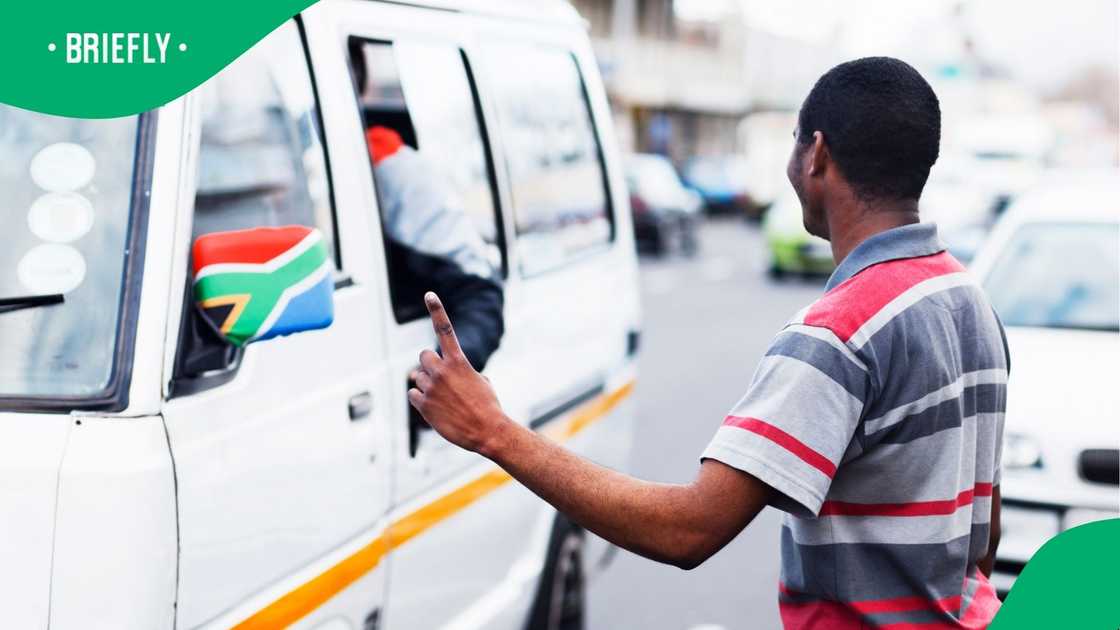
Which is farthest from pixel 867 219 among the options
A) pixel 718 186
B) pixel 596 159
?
pixel 718 186

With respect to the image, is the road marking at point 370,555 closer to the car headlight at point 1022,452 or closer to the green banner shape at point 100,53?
the green banner shape at point 100,53

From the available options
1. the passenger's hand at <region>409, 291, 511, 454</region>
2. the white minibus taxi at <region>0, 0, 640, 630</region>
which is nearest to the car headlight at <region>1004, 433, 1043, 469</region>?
the white minibus taxi at <region>0, 0, 640, 630</region>

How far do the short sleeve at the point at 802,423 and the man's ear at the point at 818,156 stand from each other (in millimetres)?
287

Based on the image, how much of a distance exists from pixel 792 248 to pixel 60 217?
16.4m

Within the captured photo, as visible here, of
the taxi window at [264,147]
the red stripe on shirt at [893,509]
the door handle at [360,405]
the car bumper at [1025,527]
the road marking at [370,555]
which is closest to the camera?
the red stripe on shirt at [893,509]

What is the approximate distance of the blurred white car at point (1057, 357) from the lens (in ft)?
13.7

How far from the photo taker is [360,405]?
2721mm

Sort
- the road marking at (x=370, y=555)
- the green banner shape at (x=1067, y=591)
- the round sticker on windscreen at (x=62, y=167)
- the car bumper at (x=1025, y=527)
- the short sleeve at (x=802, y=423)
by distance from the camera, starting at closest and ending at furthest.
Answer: the short sleeve at (x=802, y=423) < the green banner shape at (x=1067, y=591) < the round sticker on windscreen at (x=62, y=167) < the road marking at (x=370, y=555) < the car bumper at (x=1025, y=527)

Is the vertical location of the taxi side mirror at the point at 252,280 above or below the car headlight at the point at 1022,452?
above

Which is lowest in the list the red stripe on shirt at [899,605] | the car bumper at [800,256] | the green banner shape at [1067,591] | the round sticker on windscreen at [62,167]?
the car bumper at [800,256]

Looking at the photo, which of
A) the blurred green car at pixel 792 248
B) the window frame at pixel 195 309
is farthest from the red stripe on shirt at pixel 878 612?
the blurred green car at pixel 792 248

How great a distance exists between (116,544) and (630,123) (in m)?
40.9

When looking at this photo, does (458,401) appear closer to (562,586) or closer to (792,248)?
(562,586)

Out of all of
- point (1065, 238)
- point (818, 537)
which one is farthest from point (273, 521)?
point (1065, 238)
